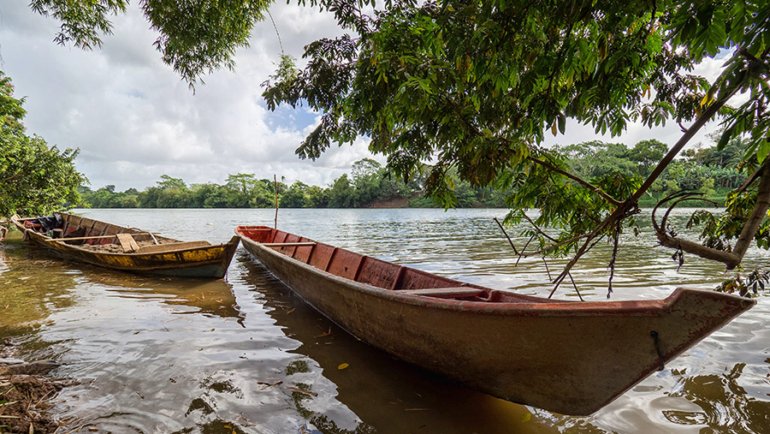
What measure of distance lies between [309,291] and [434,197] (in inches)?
114

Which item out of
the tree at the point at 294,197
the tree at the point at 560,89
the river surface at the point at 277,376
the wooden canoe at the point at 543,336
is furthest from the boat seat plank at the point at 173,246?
the tree at the point at 294,197

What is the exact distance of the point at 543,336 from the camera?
227 cm

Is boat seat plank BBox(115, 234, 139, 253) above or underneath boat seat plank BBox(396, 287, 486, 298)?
underneath

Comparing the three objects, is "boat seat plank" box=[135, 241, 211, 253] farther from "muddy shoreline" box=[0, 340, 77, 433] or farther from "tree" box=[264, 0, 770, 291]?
"tree" box=[264, 0, 770, 291]

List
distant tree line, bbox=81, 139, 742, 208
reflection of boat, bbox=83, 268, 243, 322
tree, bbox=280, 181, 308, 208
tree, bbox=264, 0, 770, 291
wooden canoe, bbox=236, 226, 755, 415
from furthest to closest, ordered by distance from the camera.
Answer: tree, bbox=280, 181, 308, 208, distant tree line, bbox=81, 139, 742, 208, reflection of boat, bbox=83, 268, 243, 322, wooden canoe, bbox=236, 226, 755, 415, tree, bbox=264, 0, 770, 291

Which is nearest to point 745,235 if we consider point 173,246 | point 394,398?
point 394,398

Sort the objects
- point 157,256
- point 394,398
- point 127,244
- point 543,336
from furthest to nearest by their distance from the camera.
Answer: point 127,244, point 157,256, point 394,398, point 543,336

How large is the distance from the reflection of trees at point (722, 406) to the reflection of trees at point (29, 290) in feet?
24.2

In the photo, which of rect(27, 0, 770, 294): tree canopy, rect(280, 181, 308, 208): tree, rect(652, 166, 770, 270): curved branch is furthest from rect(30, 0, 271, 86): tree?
rect(280, 181, 308, 208): tree

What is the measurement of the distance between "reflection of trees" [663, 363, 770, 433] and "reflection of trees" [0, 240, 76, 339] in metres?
7.39

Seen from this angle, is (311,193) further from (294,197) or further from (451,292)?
(451,292)

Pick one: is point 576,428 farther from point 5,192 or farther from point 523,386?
point 5,192

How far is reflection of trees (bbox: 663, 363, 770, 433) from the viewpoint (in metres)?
2.64

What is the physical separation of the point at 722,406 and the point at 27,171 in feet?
59.5
